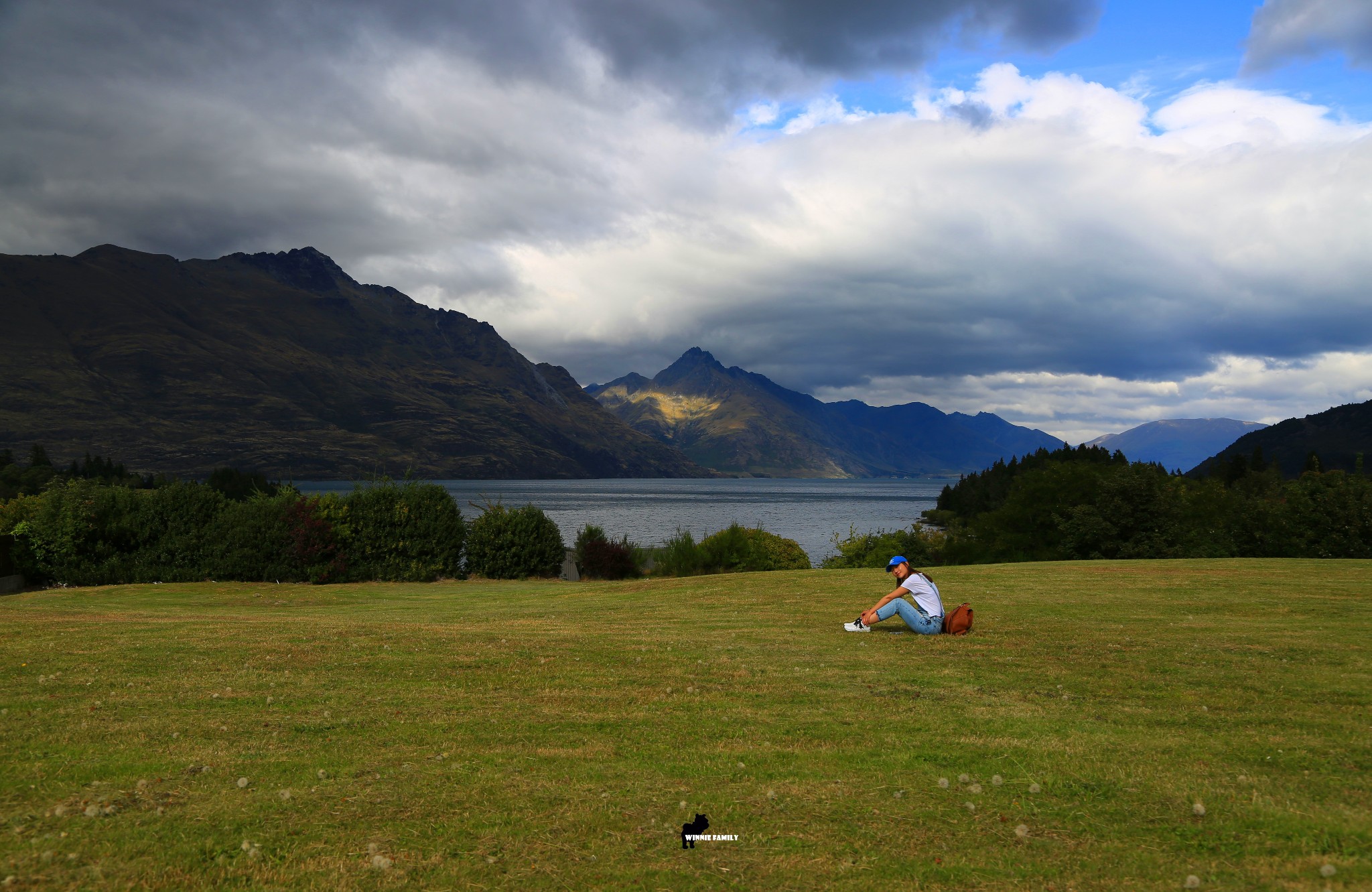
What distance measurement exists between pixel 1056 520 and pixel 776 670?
50.6 meters

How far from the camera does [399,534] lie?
4019cm

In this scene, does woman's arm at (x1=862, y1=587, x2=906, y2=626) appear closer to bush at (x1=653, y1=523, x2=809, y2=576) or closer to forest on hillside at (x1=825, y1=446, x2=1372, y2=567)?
bush at (x1=653, y1=523, x2=809, y2=576)

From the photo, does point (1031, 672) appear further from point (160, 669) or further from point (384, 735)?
point (160, 669)

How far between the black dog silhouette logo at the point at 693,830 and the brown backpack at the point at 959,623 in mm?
10884

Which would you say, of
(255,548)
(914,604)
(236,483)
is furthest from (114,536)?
(236,483)

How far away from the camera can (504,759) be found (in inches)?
316

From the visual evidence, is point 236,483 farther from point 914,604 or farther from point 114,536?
point 914,604

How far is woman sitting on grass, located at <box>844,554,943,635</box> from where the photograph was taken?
1575 cm

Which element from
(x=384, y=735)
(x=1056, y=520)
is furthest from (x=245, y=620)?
(x=1056, y=520)

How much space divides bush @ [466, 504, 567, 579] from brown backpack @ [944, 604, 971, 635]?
95.5ft

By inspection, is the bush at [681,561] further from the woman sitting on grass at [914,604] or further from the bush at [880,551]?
the woman sitting on grass at [914,604]

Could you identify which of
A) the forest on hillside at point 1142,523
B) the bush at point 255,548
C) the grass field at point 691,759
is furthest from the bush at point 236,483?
the grass field at point 691,759

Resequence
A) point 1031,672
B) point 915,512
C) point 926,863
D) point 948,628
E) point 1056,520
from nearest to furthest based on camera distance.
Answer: point 926,863 → point 1031,672 → point 948,628 → point 1056,520 → point 915,512

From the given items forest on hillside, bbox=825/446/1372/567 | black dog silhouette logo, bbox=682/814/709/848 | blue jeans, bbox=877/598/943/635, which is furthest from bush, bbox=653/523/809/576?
black dog silhouette logo, bbox=682/814/709/848
